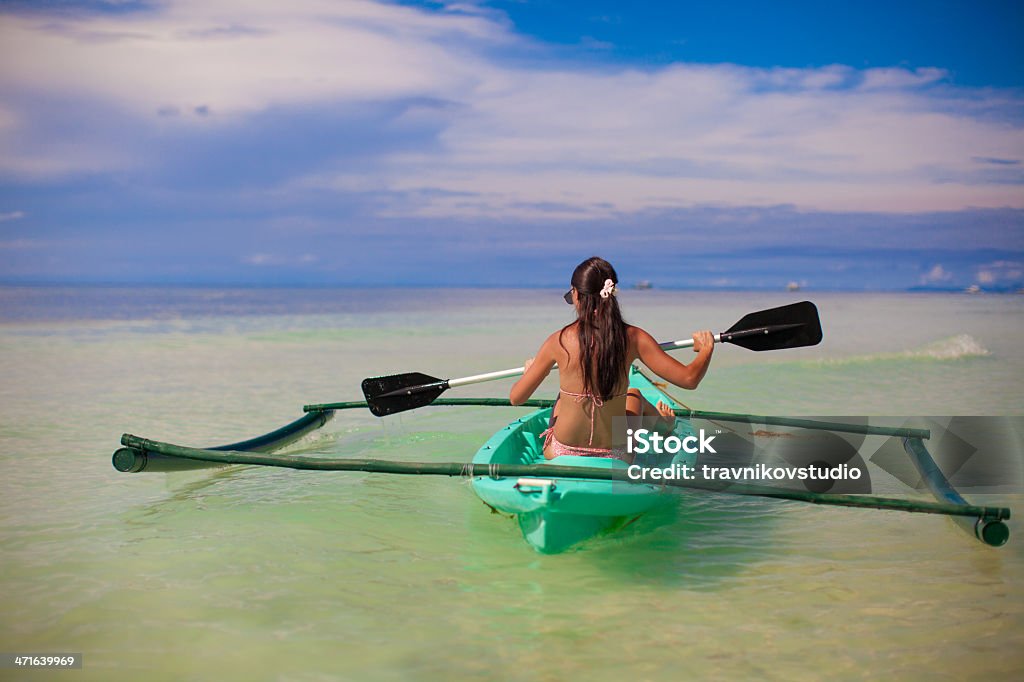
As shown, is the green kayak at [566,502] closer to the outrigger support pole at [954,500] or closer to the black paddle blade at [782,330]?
the black paddle blade at [782,330]

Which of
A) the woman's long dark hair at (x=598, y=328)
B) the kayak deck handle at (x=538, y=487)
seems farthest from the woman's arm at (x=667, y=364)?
the kayak deck handle at (x=538, y=487)

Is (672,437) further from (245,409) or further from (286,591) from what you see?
(245,409)

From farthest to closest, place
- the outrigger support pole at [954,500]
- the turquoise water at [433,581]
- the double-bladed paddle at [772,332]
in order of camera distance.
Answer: the double-bladed paddle at [772,332]
the outrigger support pole at [954,500]
the turquoise water at [433,581]

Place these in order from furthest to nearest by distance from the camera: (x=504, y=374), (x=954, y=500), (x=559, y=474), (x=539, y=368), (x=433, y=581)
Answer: (x=504, y=374) < (x=954, y=500) < (x=539, y=368) < (x=433, y=581) < (x=559, y=474)

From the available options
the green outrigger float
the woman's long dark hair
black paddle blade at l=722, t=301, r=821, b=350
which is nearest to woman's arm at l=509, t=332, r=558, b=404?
the woman's long dark hair

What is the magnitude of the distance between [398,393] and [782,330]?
305 cm

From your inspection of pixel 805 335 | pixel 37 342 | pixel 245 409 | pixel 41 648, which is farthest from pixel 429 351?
pixel 41 648

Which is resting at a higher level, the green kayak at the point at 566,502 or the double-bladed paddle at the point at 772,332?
the double-bladed paddle at the point at 772,332

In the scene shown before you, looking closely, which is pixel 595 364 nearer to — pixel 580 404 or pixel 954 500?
pixel 580 404

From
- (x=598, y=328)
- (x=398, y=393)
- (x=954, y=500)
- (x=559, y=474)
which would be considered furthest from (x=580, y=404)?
(x=954, y=500)

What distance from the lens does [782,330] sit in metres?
5.77

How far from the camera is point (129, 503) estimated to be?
6.33 metres

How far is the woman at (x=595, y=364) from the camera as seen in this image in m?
4.79

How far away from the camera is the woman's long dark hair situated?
188 inches
